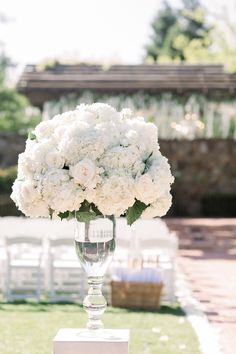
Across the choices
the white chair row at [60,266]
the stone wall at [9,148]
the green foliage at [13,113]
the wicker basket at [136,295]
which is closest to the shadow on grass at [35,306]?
the white chair row at [60,266]

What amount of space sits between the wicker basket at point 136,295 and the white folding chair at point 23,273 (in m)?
1.07

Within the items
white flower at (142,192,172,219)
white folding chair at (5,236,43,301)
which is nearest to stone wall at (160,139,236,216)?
white folding chair at (5,236,43,301)

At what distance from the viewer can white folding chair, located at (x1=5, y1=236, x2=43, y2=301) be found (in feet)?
39.0

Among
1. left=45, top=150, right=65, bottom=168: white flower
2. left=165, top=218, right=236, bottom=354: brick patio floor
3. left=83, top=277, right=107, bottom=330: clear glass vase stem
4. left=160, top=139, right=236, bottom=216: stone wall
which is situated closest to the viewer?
left=45, top=150, right=65, bottom=168: white flower

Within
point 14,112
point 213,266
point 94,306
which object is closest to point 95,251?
point 94,306

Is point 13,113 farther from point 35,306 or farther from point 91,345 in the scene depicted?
point 91,345

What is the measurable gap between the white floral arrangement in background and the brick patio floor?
3.42 metres

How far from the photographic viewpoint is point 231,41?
3478cm

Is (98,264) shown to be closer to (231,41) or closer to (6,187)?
(6,187)

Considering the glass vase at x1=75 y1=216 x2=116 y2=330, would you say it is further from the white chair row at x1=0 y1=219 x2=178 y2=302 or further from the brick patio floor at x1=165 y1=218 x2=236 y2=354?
the white chair row at x1=0 y1=219 x2=178 y2=302

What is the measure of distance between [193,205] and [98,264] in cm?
2389

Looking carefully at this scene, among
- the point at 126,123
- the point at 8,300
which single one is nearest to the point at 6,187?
the point at 8,300

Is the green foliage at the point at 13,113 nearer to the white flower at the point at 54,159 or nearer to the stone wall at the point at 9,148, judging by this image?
the stone wall at the point at 9,148

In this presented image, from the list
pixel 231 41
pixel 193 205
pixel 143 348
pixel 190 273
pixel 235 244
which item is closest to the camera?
pixel 143 348
